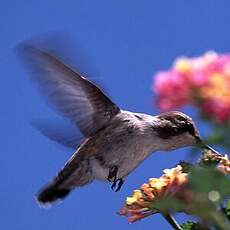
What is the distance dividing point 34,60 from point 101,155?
48 centimetres

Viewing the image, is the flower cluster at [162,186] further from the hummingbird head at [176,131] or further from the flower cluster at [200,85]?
the hummingbird head at [176,131]

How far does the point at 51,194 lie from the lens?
222 centimetres

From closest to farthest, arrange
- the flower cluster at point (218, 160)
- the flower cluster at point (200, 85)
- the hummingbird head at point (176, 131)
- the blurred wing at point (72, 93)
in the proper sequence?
the flower cluster at point (200, 85) → the flower cluster at point (218, 160) → the blurred wing at point (72, 93) → the hummingbird head at point (176, 131)

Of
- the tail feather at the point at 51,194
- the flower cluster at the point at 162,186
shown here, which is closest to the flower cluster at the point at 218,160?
the flower cluster at the point at 162,186

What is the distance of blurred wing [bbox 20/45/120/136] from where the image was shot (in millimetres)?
2172

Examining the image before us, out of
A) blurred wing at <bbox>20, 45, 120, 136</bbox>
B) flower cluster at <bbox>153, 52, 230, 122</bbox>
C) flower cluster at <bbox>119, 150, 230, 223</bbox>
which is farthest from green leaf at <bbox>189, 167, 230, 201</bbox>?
blurred wing at <bbox>20, 45, 120, 136</bbox>

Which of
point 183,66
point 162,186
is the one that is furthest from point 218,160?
point 183,66

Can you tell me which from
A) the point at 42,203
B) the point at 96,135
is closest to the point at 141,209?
the point at 42,203

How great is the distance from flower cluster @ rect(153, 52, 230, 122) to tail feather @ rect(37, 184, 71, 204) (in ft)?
4.54

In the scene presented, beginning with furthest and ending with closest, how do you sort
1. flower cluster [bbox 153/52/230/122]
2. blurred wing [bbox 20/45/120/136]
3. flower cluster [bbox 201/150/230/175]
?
blurred wing [bbox 20/45/120/136]
flower cluster [bbox 201/150/230/175]
flower cluster [bbox 153/52/230/122]

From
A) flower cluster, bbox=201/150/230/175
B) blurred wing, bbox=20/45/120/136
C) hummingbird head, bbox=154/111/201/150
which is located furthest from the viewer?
hummingbird head, bbox=154/111/201/150

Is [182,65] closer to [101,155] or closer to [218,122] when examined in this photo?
[218,122]

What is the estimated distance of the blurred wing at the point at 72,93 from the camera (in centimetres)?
217

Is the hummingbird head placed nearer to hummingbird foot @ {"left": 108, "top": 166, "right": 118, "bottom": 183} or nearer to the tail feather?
hummingbird foot @ {"left": 108, "top": 166, "right": 118, "bottom": 183}
